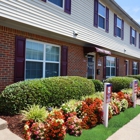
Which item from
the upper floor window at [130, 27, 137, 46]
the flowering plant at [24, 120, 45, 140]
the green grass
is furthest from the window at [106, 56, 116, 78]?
the flowering plant at [24, 120, 45, 140]

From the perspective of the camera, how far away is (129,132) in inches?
174

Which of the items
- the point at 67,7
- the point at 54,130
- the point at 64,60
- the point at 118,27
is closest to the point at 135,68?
the point at 118,27

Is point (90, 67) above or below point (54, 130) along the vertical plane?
above

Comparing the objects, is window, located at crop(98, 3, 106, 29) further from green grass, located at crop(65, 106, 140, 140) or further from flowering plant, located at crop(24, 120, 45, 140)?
flowering plant, located at crop(24, 120, 45, 140)

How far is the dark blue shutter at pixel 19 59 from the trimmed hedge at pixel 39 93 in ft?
3.59

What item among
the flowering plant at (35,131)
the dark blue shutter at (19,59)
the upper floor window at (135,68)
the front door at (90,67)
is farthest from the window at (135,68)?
the flowering plant at (35,131)

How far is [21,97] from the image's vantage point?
4648 mm

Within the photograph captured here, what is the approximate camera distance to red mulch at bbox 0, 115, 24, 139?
3688 millimetres

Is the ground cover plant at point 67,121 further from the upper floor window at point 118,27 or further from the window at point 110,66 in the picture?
the upper floor window at point 118,27

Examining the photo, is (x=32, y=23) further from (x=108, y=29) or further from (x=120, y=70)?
(x=120, y=70)

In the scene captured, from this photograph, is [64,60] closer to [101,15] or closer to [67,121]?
[67,121]

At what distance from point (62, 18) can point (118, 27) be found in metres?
7.60

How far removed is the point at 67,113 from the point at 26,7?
412 centimetres

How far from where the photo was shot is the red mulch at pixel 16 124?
3.69 meters
